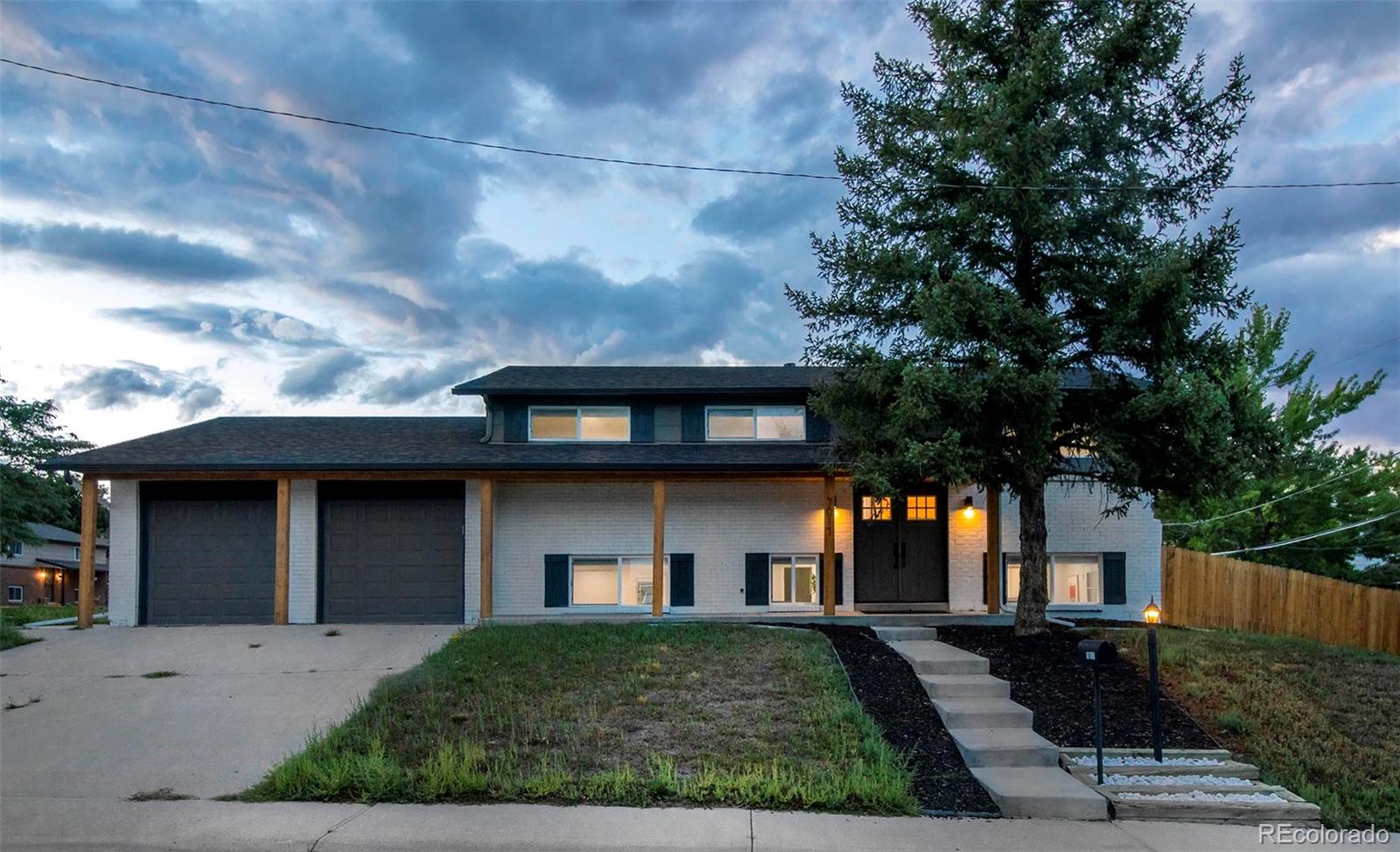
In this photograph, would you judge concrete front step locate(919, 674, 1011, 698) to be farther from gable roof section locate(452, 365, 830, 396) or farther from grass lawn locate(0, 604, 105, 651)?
grass lawn locate(0, 604, 105, 651)

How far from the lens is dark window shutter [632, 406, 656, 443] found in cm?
1642

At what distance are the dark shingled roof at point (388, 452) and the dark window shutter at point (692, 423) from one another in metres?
0.22

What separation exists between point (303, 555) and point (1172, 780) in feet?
42.4

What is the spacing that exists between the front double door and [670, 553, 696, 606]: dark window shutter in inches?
113

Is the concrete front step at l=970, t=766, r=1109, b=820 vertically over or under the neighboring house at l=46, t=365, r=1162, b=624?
under

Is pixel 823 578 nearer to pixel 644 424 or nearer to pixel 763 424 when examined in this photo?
pixel 763 424

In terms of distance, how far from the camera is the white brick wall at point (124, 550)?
Result: 48.5 feet

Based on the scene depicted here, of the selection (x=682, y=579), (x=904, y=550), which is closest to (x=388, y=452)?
(x=682, y=579)

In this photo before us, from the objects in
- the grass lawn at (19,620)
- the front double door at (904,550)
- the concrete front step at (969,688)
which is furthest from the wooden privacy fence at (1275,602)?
the grass lawn at (19,620)

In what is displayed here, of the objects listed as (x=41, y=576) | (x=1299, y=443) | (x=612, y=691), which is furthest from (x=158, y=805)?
(x=41, y=576)

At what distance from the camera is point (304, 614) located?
48.6 feet

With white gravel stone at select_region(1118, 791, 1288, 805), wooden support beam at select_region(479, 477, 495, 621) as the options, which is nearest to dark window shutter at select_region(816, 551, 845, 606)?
wooden support beam at select_region(479, 477, 495, 621)

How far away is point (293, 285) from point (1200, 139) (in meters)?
14.5

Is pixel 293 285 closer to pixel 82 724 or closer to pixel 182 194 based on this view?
pixel 182 194
